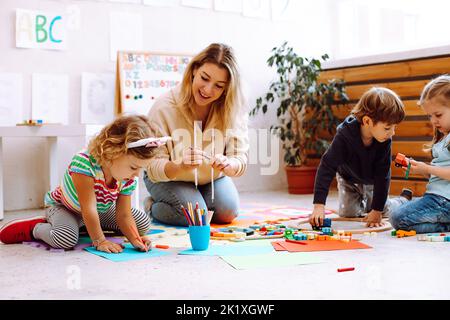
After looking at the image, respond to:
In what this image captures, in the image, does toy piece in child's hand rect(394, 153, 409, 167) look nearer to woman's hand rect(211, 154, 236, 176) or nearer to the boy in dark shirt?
the boy in dark shirt

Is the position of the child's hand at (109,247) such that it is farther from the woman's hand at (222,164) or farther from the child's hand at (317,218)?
the child's hand at (317,218)

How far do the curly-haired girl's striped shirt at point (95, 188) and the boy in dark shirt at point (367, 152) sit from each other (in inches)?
27.4

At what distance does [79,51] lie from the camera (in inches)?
118

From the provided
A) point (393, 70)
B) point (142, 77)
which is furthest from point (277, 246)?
point (393, 70)

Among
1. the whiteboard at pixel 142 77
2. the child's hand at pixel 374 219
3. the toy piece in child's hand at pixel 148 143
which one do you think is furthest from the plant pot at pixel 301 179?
the toy piece in child's hand at pixel 148 143

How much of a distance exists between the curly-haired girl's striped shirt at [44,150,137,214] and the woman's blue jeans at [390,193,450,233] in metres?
0.95

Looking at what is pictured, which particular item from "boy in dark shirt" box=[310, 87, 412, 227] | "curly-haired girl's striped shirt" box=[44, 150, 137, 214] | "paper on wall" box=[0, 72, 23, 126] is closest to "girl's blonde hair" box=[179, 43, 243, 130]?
"boy in dark shirt" box=[310, 87, 412, 227]

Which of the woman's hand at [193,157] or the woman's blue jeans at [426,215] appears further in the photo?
the woman's blue jeans at [426,215]

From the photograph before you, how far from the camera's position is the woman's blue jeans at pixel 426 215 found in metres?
2.06

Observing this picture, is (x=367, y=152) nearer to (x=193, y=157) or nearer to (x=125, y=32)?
(x=193, y=157)

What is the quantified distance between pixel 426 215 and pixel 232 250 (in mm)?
738

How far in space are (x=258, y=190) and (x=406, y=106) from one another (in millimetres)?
1044

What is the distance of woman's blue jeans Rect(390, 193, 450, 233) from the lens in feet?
6.75

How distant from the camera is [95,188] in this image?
183 centimetres
